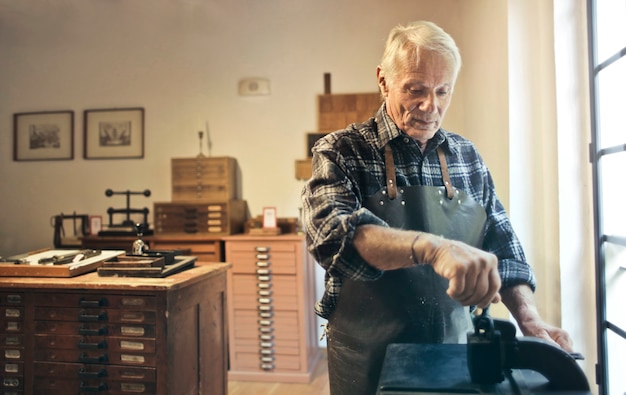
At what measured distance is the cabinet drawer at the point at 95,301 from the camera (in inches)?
83.7

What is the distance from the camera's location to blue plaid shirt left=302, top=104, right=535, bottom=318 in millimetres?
959

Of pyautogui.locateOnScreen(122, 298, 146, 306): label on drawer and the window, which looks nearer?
the window

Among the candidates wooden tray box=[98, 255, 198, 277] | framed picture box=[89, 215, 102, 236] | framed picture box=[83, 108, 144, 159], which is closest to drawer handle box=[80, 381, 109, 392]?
wooden tray box=[98, 255, 198, 277]

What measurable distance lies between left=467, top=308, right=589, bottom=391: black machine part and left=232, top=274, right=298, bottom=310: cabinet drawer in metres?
2.83

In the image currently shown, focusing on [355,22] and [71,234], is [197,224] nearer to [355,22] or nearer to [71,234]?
[71,234]

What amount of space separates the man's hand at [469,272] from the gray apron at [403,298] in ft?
1.19

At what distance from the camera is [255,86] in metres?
4.22

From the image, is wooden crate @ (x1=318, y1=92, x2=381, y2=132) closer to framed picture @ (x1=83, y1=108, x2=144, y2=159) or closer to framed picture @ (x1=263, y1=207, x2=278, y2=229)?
framed picture @ (x1=263, y1=207, x2=278, y2=229)

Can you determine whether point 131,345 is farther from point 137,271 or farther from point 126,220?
point 126,220

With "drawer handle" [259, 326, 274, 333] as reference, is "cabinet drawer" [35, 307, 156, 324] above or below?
above

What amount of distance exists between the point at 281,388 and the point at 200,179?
179 cm

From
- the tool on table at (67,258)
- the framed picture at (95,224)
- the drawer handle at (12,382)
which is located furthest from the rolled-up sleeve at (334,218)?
the framed picture at (95,224)

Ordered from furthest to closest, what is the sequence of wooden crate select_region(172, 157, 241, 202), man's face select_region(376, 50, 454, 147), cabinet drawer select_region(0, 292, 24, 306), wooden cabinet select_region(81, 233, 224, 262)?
wooden crate select_region(172, 157, 241, 202), wooden cabinet select_region(81, 233, 224, 262), cabinet drawer select_region(0, 292, 24, 306), man's face select_region(376, 50, 454, 147)

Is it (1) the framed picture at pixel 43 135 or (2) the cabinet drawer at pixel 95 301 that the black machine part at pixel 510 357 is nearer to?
(2) the cabinet drawer at pixel 95 301
